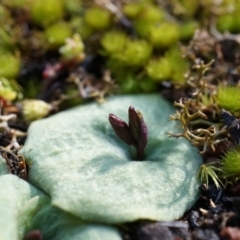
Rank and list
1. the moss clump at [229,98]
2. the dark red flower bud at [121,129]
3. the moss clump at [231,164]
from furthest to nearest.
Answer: the moss clump at [229,98], the dark red flower bud at [121,129], the moss clump at [231,164]

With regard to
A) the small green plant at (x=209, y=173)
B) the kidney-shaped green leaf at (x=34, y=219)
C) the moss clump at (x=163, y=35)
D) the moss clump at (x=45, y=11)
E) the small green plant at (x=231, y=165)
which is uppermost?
the moss clump at (x=45, y=11)

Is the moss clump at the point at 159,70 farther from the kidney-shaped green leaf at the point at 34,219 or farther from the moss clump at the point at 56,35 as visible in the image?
the kidney-shaped green leaf at the point at 34,219

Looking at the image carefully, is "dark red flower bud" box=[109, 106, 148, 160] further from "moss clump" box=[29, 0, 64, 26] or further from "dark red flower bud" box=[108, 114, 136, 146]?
"moss clump" box=[29, 0, 64, 26]

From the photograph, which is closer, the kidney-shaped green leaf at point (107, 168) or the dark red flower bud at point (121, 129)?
the kidney-shaped green leaf at point (107, 168)

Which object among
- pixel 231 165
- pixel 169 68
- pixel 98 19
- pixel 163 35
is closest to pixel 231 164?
pixel 231 165

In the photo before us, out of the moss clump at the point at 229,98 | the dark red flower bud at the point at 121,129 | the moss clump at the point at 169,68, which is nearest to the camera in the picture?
the dark red flower bud at the point at 121,129

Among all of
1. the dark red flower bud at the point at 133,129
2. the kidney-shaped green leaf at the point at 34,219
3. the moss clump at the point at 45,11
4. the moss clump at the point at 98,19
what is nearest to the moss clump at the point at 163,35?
the moss clump at the point at 98,19
